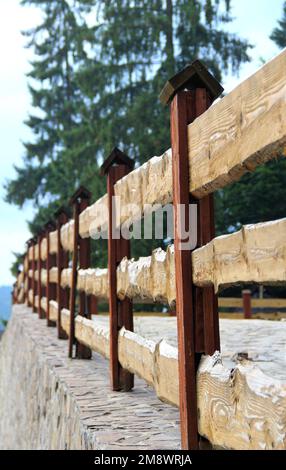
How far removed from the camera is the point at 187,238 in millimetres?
2869

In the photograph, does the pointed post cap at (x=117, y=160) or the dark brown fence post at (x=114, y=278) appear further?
the pointed post cap at (x=117, y=160)

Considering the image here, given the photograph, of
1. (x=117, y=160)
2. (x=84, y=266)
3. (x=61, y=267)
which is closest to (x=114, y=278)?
(x=117, y=160)

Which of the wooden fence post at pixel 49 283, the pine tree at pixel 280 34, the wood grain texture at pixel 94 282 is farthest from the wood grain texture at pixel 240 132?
the pine tree at pixel 280 34

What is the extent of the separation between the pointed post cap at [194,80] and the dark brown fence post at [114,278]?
1.80 metres

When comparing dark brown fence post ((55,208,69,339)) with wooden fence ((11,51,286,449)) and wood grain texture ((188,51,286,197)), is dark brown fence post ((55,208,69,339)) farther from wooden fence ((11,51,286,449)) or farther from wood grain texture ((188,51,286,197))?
wood grain texture ((188,51,286,197))

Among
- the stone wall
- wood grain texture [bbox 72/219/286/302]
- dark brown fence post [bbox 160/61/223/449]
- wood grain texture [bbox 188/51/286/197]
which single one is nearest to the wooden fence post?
the stone wall

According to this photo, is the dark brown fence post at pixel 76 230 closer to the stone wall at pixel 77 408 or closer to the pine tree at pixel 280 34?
the stone wall at pixel 77 408

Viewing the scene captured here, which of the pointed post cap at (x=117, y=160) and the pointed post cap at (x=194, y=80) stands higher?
the pointed post cap at (x=117, y=160)

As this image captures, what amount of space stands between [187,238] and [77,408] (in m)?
1.67

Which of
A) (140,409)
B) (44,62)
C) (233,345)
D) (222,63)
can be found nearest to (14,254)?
(44,62)

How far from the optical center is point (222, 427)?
8.21 feet

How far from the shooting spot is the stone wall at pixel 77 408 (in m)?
3.34

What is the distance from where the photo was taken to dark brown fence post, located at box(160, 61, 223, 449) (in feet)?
9.11
